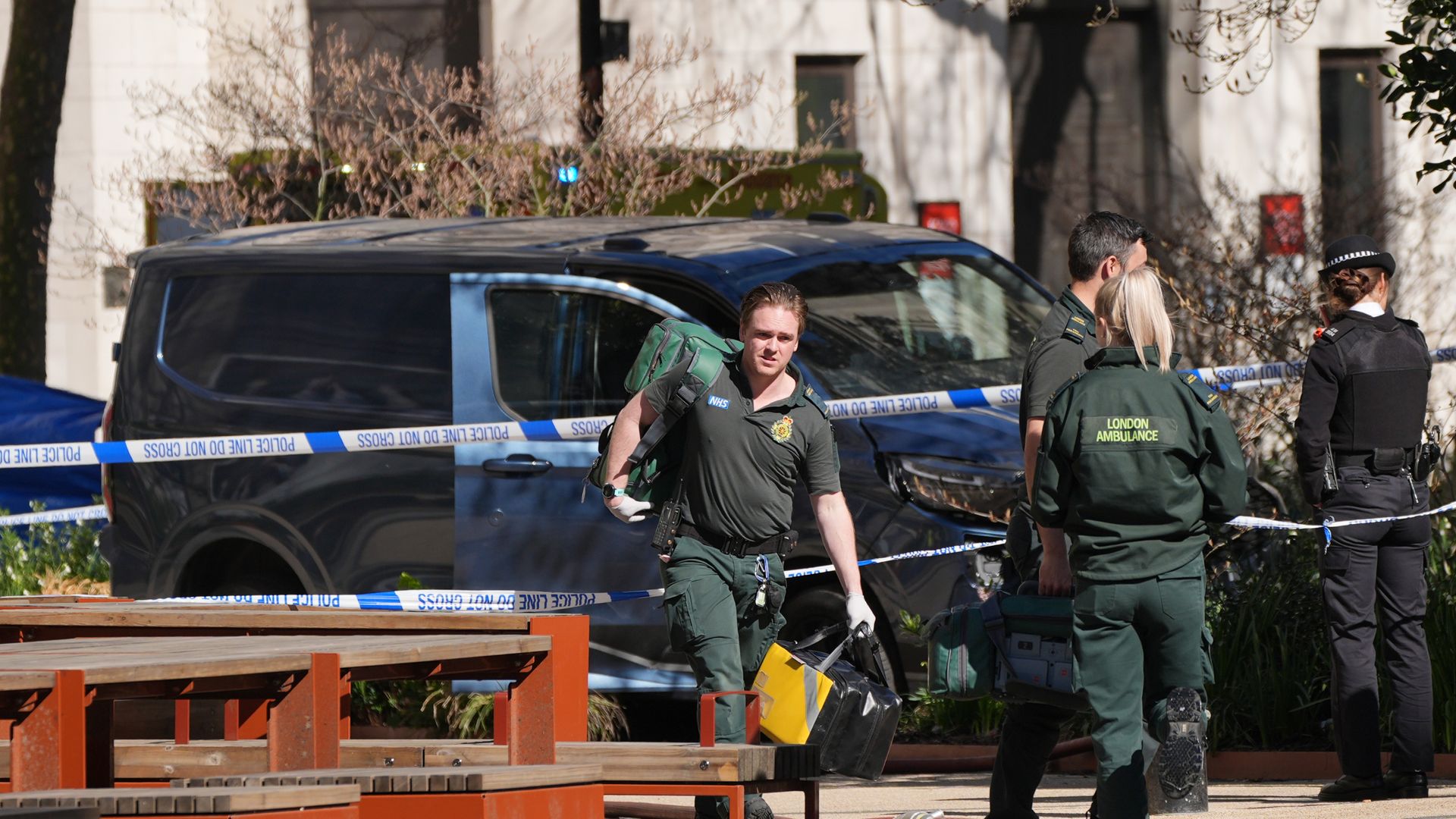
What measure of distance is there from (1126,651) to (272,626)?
2304 mm

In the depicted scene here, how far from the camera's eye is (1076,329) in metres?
→ 6.20

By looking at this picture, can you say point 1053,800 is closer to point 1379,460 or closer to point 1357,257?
point 1379,460

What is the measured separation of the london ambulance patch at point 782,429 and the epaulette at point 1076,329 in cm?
88

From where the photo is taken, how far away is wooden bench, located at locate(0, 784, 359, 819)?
13.3ft

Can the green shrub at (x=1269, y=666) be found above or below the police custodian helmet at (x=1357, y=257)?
below

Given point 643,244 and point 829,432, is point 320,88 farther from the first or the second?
point 829,432

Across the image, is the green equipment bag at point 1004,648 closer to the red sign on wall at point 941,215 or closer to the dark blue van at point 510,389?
the dark blue van at point 510,389

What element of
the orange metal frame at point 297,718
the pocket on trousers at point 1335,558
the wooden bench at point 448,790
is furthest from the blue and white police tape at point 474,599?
the wooden bench at point 448,790

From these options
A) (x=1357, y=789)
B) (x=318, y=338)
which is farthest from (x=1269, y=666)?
(x=318, y=338)

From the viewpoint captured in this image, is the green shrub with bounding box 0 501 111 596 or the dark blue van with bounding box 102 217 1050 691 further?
the green shrub with bounding box 0 501 111 596

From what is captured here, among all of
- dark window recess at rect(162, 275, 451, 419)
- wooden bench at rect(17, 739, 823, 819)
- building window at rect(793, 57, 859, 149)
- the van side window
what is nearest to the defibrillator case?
wooden bench at rect(17, 739, 823, 819)

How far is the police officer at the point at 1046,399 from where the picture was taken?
6.14 metres

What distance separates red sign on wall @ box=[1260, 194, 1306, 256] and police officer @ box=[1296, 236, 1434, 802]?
192 inches

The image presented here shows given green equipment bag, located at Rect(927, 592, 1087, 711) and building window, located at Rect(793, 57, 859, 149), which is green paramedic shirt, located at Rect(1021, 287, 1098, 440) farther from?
building window, located at Rect(793, 57, 859, 149)
